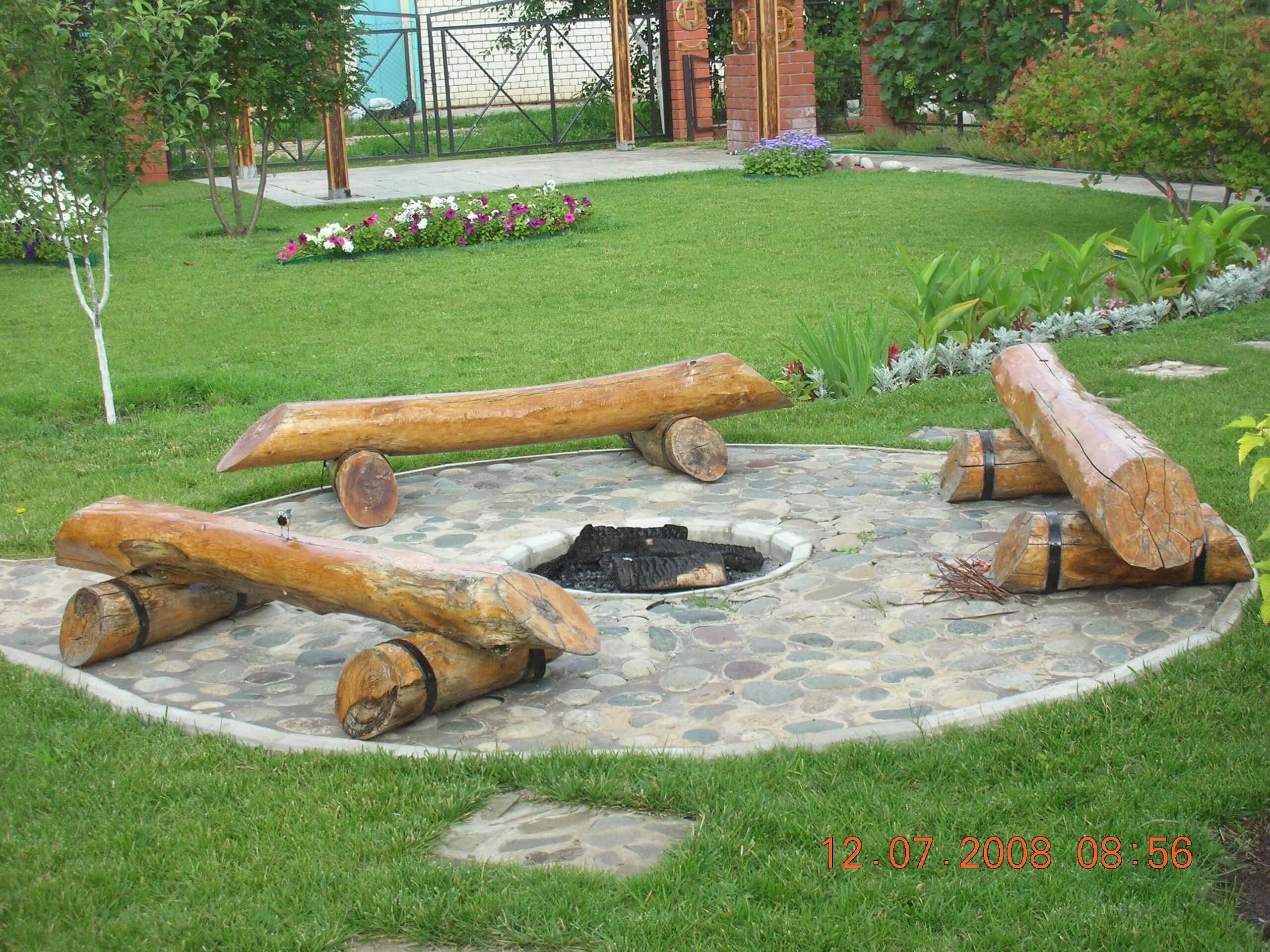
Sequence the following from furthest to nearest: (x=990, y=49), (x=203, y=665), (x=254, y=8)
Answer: (x=990, y=49) < (x=254, y=8) < (x=203, y=665)

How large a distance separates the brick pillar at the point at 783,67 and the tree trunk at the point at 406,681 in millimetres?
17697

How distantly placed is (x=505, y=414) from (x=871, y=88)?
61.1ft

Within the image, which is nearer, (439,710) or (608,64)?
(439,710)

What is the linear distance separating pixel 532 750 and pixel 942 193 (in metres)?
13.7

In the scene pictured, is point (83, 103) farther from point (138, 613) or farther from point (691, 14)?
point (691, 14)

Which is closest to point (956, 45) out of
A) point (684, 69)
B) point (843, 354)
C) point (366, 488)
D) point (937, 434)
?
point (684, 69)

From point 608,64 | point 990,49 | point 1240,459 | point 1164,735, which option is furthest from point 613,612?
point 608,64

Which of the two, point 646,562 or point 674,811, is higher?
point 646,562

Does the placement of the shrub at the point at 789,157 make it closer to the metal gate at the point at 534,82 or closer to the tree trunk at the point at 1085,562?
the metal gate at the point at 534,82

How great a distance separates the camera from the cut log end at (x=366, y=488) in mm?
6023

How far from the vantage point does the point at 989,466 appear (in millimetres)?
5867

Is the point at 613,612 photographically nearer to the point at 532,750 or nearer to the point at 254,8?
the point at 532,750

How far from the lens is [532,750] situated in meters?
3.89

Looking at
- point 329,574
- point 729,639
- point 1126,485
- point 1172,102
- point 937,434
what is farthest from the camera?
point 1172,102
